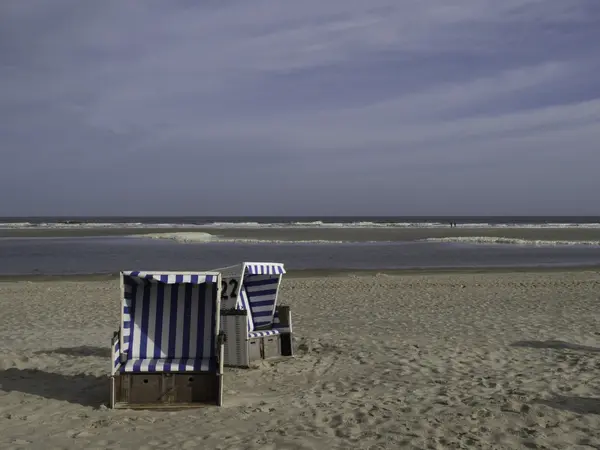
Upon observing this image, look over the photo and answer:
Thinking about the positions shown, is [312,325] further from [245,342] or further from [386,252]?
→ [386,252]

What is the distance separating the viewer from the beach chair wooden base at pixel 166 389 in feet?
21.0

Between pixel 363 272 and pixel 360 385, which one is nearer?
pixel 360 385

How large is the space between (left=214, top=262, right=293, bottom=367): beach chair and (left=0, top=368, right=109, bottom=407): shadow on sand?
1.64 metres

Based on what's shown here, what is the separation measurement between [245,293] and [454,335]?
354cm

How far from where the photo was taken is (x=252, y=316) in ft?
29.3

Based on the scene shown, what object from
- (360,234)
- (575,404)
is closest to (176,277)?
(575,404)

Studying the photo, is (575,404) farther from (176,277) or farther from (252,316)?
(252,316)

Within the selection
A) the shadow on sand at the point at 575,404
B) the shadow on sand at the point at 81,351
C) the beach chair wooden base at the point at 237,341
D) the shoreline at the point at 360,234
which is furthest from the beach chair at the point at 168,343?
the shoreline at the point at 360,234

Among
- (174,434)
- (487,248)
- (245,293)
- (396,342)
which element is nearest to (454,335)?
(396,342)

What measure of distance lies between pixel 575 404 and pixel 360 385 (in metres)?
2.19

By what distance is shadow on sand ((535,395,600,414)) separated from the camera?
5820mm

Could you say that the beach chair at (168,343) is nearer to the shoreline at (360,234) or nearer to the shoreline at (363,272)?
the shoreline at (363,272)

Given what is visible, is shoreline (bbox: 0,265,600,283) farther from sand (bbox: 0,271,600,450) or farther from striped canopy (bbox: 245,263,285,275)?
striped canopy (bbox: 245,263,285,275)

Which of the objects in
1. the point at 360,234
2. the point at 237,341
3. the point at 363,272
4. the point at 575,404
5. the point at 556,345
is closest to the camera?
the point at 575,404
